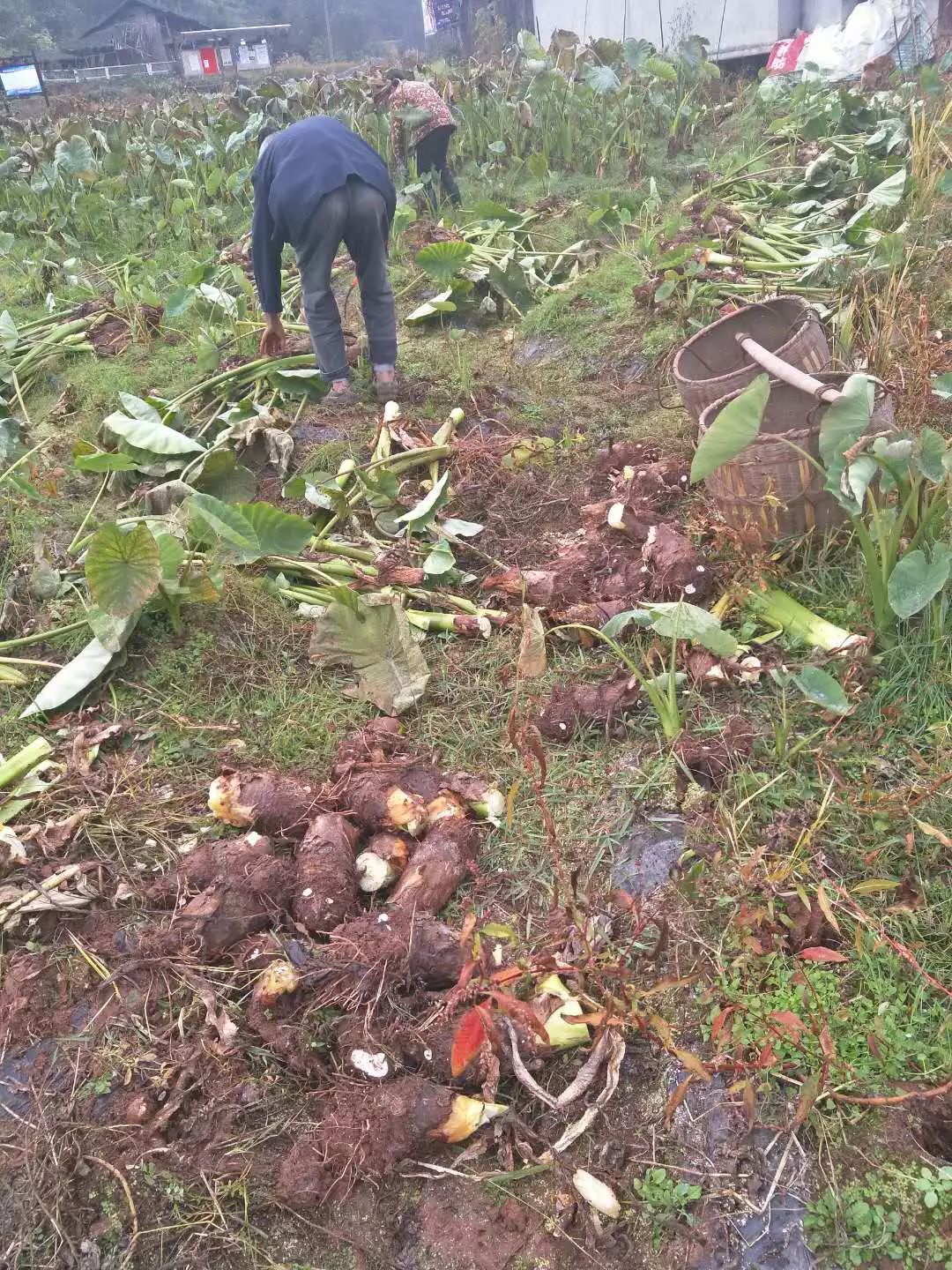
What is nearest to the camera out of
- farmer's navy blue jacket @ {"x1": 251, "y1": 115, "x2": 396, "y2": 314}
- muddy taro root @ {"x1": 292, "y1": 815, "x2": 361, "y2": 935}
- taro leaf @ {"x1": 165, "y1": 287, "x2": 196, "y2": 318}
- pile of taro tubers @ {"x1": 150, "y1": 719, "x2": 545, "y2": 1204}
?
pile of taro tubers @ {"x1": 150, "y1": 719, "x2": 545, "y2": 1204}

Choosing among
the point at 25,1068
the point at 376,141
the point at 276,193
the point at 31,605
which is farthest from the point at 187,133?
the point at 25,1068

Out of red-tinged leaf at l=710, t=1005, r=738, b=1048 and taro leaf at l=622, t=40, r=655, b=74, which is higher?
taro leaf at l=622, t=40, r=655, b=74

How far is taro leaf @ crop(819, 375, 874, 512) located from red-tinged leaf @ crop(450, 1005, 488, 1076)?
139 cm

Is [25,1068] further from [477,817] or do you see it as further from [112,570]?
[112,570]

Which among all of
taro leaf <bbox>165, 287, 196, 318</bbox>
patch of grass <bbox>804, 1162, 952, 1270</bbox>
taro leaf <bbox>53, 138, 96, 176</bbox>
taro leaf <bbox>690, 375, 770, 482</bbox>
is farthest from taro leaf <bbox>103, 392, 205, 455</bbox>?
taro leaf <bbox>53, 138, 96, 176</bbox>

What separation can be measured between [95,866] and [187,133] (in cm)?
900

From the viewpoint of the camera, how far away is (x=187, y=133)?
8750 millimetres

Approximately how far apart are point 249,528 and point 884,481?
5.62 feet

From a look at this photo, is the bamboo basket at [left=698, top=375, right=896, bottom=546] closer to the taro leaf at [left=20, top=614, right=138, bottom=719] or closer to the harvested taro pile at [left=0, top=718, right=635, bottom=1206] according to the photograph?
the harvested taro pile at [left=0, top=718, right=635, bottom=1206]

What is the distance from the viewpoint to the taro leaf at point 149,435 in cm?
325

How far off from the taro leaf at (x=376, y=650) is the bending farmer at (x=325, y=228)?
2.06 m

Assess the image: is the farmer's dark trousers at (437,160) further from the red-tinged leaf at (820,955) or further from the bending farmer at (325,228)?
the red-tinged leaf at (820,955)

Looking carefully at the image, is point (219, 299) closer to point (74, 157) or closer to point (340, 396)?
point (340, 396)

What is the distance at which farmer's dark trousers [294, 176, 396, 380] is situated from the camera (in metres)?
3.81
